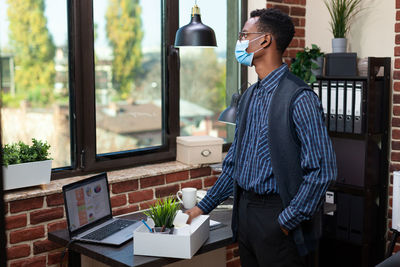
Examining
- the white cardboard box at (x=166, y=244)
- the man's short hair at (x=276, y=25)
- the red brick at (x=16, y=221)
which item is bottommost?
the red brick at (x=16, y=221)

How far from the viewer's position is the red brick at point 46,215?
2630 millimetres

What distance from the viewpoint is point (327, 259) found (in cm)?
365

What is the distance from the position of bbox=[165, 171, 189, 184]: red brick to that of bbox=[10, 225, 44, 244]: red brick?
821 mm

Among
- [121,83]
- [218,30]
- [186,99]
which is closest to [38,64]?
[121,83]

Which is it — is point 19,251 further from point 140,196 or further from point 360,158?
point 360,158

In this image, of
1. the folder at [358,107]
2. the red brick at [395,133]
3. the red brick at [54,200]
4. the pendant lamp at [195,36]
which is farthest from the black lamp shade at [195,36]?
the red brick at [395,133]

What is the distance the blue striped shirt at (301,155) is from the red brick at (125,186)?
1.11 metres

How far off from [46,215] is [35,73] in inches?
29.1

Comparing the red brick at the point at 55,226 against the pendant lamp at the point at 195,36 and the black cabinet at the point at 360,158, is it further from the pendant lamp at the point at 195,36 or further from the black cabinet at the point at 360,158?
the black cabinet at the point at 360,158

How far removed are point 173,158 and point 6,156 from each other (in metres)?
1.14

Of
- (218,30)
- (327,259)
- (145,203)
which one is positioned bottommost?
(327,259)

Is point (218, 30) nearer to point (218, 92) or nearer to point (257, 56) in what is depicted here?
point (218, 92)

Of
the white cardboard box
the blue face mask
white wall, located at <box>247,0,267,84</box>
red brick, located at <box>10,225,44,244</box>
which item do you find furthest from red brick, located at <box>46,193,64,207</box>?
white wall, located at <box>247,0,267,84</box>

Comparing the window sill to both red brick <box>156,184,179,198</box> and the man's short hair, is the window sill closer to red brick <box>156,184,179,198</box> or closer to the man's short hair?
red brick <box>156,184,179,198</box>
